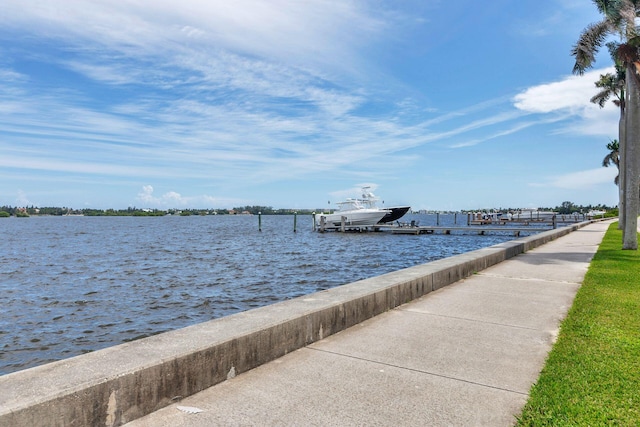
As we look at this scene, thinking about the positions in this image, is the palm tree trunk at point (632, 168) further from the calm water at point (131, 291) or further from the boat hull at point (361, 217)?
the boat hull at point (361, 217)

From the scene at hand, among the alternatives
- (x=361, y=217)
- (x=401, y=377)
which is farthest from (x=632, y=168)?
(x=361, y=217)

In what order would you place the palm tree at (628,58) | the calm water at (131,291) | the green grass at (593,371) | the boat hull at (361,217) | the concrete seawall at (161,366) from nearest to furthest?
the concrete seawall at (161,366)
the green grass at (593,371)
the calm water at (131,291)
the palm tree at (628,58)
the boat hull at (361,217)

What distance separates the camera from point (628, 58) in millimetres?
15039

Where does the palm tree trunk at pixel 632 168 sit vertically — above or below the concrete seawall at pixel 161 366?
above

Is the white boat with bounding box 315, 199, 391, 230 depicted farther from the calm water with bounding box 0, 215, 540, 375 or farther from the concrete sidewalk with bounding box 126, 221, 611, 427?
the concrete sidewalk with bounding box 126, 221, 611, 427

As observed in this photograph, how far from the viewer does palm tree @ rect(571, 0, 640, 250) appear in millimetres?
15172

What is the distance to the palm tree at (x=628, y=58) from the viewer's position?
15172mm

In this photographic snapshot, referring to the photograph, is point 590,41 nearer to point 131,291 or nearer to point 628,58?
point 628,58

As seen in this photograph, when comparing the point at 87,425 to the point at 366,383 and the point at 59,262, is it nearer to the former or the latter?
the point at 366,383

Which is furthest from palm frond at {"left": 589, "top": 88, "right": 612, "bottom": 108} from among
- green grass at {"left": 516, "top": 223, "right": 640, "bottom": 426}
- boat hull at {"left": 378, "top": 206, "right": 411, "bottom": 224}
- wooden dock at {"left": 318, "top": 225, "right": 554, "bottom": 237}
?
green grass at {"left": 516, "top": 223, "right": 640, "bottom": 426}

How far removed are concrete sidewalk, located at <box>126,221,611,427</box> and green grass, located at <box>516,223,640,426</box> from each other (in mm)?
166

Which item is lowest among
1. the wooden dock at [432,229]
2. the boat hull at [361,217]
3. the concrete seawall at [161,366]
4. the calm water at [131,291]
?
the calm water at [131,291]

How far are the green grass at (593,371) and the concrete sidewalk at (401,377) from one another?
166 millimetres

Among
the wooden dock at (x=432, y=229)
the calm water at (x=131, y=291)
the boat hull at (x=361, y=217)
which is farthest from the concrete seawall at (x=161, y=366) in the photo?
the boat hull at (x=361, y=217)
